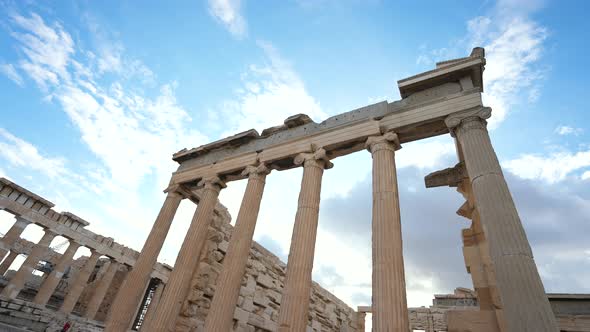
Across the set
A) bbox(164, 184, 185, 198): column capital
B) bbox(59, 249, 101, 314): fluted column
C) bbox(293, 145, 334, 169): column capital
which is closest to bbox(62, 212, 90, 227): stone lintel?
bbox(59, 249, 101, 314): fluted column

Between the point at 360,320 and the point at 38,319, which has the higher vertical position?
the point at 360,320

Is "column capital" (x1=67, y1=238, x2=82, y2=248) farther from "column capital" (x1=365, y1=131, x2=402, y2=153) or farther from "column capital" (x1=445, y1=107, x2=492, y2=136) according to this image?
"column capital" (x1=445, y1=107, x2=492, y2=136)

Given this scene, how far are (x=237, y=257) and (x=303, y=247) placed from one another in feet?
7.40

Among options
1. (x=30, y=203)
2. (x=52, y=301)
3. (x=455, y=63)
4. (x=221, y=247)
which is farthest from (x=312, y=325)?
(x=52, y=301)

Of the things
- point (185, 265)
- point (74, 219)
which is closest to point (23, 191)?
point (74, 219)

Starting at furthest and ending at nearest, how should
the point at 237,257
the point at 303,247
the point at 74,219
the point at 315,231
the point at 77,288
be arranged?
the point at 74,219, the point at 77,288, the point at 237,257, the point at 315,231, the point at 303,247

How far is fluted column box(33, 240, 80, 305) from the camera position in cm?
1931

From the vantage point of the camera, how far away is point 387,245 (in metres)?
7.11

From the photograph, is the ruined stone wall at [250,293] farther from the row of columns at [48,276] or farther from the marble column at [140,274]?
the row of columns at [48,276]

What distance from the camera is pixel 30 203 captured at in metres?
20.4

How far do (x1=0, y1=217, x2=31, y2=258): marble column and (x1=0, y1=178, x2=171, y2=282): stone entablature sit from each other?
35 cm

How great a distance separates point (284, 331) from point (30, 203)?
2217cm

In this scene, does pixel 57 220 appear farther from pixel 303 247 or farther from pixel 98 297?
pixel 303 247

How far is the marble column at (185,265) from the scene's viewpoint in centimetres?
943
